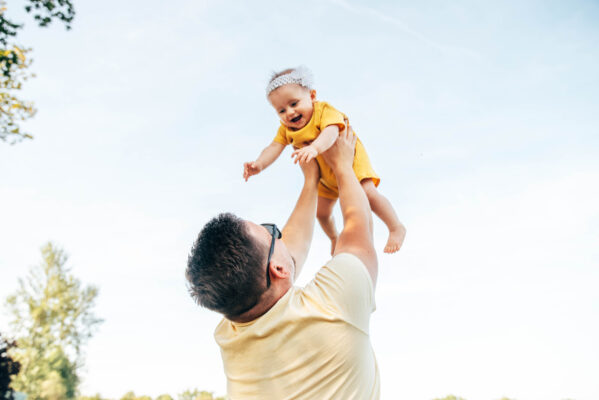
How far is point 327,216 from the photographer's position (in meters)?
3.62

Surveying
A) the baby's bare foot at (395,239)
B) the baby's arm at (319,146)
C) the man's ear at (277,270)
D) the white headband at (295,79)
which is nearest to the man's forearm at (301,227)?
the baby's arm at (319,146)

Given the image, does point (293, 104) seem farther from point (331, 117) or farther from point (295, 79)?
point (331, 117)

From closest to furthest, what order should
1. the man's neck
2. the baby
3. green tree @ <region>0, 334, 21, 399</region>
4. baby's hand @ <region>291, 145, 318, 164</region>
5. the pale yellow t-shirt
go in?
the pale yellow t-shirt
the man's neck
baby's hand @ <region>291, 145, 318, 164</region>
the baby
green tree @ <region>0, 334, 21, 399</region>

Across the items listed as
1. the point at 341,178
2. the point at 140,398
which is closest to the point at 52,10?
the point at 341,178

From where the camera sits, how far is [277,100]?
3.44 meters

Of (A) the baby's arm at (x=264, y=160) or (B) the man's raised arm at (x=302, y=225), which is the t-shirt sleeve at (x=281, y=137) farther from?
(B) the man's raised arm at (x=302, y=225)

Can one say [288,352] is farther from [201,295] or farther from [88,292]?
[88,292]

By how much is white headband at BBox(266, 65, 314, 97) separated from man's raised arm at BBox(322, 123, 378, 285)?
0.80m

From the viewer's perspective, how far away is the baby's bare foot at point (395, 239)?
10.8 ft

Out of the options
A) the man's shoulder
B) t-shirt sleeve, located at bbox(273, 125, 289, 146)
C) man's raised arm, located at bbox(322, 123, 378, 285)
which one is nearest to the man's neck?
the man's shoulder

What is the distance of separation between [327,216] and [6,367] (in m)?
15.7

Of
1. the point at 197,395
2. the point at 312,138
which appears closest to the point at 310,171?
the point at 312,138

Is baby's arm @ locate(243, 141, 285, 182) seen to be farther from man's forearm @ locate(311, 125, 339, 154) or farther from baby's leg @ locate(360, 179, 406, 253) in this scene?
baby's leg @ locate(360, 179, 406, 253)

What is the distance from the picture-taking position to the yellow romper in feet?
10.4
